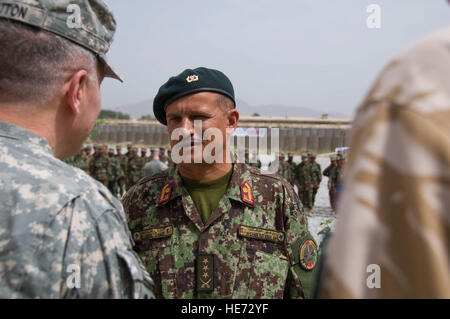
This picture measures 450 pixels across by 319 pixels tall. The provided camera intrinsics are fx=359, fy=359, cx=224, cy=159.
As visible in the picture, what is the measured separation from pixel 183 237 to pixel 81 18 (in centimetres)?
130

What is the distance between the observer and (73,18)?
1.36 meters

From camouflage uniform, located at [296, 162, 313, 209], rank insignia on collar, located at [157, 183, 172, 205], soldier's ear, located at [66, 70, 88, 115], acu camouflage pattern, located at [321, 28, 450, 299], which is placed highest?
soldier's ear, located at [66, 70, 88, 115]

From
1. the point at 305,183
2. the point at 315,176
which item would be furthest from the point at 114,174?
the point at 315,176

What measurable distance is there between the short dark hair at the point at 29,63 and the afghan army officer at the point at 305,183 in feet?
44.6

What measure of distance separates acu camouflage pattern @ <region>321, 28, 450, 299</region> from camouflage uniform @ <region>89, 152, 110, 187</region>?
58.0ft

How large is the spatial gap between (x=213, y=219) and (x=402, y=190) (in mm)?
1717

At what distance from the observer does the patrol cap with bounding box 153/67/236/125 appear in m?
2.30

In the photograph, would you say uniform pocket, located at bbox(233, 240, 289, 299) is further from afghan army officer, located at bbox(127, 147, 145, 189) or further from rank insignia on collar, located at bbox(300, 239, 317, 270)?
afghan army officer, located at bbox(127, 147, 145, 189)

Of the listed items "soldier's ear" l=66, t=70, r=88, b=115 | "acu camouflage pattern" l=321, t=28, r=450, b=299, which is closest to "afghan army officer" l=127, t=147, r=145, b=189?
"soldier's ear" l=66, t=70, r=88, b=115

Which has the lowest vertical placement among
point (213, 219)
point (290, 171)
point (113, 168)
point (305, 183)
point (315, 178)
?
point (305, 183)

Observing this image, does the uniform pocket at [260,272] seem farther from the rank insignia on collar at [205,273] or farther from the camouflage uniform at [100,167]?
the camouflage uniform at [100,167]

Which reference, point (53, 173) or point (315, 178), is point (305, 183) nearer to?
point (315, 178)

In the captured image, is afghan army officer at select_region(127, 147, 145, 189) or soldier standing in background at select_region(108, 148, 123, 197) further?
afghan army officer at select_region(127, 147, 145, 189)

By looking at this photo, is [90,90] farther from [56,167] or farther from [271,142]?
[271,142]
